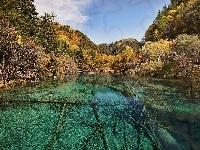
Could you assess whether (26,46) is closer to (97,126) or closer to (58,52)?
(97,126)

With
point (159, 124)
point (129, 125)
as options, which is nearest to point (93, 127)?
point (129, 125)

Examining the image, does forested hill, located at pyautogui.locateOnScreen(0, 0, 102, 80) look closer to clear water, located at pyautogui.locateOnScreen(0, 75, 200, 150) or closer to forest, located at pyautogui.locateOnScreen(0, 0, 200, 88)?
forest, located at pyautogui.locateOnScreen(0, 0, 200, 88)

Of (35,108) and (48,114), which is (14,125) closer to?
(48,114)

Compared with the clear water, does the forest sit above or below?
above

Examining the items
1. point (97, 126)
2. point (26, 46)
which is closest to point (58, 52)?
point (26, 46)

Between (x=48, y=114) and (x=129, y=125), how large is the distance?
438cm

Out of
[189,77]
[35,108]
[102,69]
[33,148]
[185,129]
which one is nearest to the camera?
[33,148]

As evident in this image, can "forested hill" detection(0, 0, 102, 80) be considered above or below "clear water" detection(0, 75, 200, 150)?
above

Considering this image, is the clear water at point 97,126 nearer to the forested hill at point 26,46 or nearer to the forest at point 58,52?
the forest at point 58,52

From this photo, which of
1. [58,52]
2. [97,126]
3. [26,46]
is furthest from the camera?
[58,52]

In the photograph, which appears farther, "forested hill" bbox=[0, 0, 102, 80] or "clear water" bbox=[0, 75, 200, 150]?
"forested hill" bbox=[0, 0, 102, 80]

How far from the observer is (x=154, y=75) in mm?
42219

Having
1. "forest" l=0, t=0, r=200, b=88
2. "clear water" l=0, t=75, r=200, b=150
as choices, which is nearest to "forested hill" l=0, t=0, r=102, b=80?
"forest" l=0, t=0, r=200, b=88

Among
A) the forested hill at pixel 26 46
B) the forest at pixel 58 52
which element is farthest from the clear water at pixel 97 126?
the forested hill at pixel 26 46
